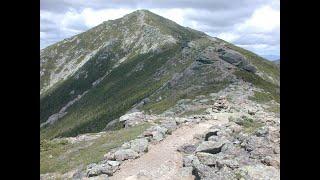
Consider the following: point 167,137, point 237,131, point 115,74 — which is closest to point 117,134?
point 167,137

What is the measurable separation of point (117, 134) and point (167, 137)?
7.44 meters

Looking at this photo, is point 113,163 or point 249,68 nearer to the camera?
point 113,163

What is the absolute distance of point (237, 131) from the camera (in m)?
40.8

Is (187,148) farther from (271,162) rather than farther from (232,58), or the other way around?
(232,58)

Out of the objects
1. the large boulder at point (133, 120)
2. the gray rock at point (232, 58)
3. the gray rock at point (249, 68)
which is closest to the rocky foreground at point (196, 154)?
the large boulder at point (133, 120)

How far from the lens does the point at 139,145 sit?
38.7 m

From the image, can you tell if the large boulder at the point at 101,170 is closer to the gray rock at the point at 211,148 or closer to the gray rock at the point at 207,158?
the gray rock at the point at 207,158

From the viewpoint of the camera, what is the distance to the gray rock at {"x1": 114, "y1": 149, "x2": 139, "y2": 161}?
35978 mm

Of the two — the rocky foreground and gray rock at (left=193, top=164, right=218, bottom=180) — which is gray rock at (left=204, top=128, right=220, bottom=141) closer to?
the rocky foreground

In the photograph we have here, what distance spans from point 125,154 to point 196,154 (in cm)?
629

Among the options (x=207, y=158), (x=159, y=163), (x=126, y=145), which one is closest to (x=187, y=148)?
(x=159, y=163)

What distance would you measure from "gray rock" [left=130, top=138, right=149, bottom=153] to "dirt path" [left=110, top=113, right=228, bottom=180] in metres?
0.54
